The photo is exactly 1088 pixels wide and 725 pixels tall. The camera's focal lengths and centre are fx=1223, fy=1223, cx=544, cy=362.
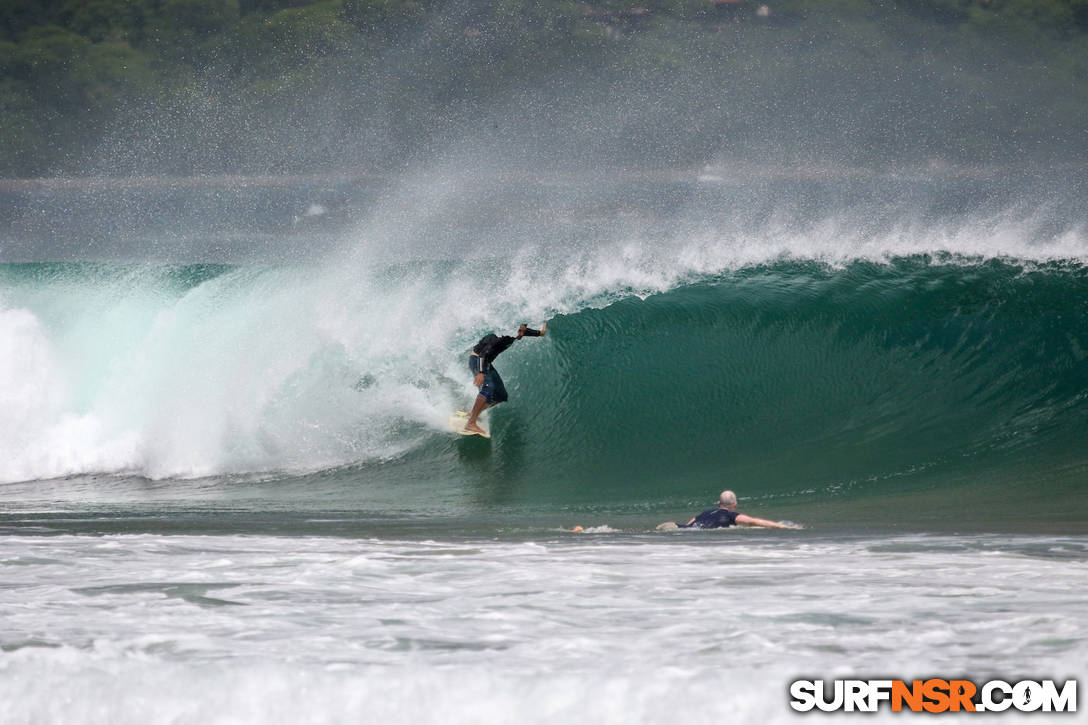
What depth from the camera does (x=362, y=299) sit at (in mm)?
13133

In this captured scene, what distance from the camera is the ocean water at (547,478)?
4.38 metres

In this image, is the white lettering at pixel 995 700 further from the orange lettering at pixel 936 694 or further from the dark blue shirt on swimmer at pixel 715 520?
the dark blue shirt on swimmer at pixel 715 520

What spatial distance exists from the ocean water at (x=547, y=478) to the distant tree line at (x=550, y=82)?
44.7m

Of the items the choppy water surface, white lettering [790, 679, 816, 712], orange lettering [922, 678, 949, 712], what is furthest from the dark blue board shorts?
orange lettering [922, 678, 949, 712]

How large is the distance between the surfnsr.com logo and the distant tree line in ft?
178

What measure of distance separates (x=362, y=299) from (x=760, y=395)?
445 centimetres

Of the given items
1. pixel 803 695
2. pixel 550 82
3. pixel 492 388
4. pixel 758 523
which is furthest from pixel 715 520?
pixel 550 82

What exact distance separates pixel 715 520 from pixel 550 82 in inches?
2345

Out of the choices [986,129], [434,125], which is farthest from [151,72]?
[986,129]

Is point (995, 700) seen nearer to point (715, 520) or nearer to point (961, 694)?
point (961, 694)

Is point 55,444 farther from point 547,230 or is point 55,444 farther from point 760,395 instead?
point 547,230

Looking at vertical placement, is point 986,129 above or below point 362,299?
above

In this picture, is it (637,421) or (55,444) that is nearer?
(637,421)

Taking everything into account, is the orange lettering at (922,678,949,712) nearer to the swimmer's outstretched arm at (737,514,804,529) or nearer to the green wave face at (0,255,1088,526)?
the swimmer's outstretched arm at (737,514,804,529)
